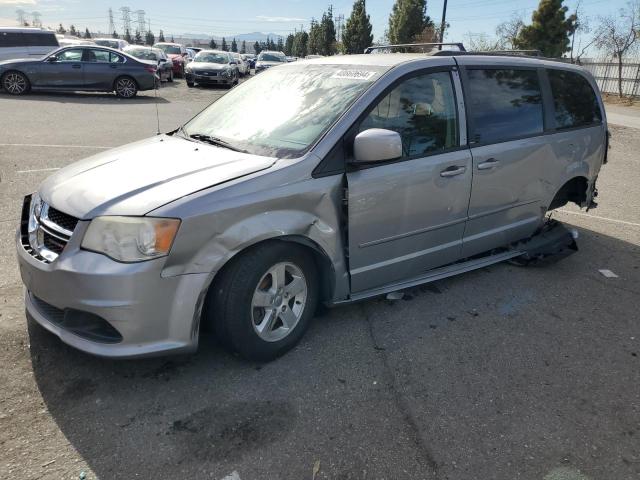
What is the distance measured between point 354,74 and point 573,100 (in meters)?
2.58

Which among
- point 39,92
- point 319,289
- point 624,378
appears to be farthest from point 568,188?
point 39,92

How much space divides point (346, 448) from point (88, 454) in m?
1.22

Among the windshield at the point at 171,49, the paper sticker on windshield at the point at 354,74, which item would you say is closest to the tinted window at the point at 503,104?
the paper sticker on windshield at the point at 354,74

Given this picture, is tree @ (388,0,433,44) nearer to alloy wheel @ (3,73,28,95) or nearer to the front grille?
alloy wheel @ (3,73,28,95)

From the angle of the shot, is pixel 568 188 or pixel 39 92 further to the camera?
pixel 39 92

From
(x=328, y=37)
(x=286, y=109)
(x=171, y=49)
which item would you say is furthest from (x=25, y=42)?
(x=328, y=37)

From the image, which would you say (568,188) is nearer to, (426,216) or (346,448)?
(426,216)

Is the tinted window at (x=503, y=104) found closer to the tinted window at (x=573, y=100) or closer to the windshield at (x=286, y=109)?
the tinted window at (x=573, y=100)

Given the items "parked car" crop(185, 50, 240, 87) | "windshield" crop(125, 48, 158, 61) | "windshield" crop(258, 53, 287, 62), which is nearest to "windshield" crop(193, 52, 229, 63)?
"parked car" crop(185, 50, 240, 87)

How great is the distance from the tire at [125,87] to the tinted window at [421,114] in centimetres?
1563

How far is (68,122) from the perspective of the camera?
38.5 feet

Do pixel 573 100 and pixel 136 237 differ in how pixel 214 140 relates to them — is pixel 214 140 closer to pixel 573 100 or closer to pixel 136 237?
pixel 136 237

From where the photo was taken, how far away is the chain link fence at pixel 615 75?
30734mm

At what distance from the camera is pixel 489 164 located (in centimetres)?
410
